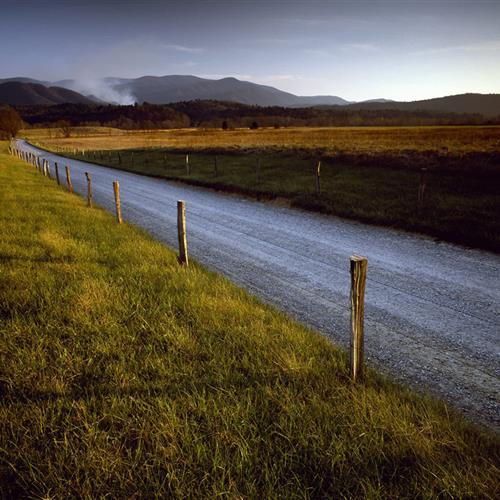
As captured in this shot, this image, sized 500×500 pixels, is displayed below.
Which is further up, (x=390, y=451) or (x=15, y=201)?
(x=15, y=201)

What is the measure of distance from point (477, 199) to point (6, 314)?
45.2 ft

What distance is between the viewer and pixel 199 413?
307 cm

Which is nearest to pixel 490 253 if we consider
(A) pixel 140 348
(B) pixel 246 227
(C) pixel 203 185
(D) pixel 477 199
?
(D) pixel 477 199

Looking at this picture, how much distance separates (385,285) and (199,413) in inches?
190

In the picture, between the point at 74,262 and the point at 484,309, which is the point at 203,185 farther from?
the point at 484,309

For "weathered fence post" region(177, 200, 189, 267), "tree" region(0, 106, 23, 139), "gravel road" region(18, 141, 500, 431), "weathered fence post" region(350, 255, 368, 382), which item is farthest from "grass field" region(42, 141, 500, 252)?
"tree" region(0, 106, 23, 139)

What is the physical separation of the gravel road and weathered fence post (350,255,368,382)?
0.89 metres

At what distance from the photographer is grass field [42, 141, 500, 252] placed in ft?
35.4

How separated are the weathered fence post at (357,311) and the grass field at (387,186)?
6914 mm

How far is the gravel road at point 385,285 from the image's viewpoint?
4.39 meters

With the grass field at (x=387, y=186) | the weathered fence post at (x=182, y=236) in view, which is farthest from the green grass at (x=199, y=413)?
the grass field at (x=387, y=186)

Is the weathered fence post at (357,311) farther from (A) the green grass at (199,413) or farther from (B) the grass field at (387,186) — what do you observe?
(B) the grass field at (387,186)

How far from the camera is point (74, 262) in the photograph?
686 cm

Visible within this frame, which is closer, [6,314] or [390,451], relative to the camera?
[390,451]
